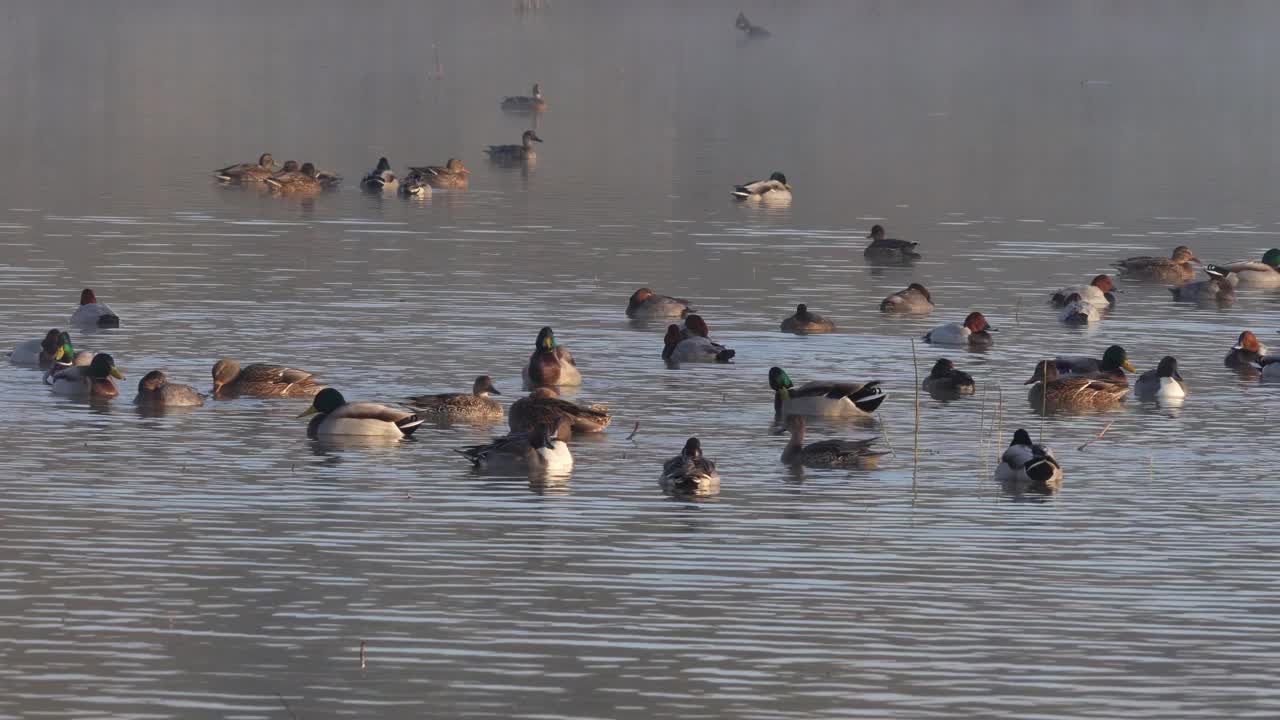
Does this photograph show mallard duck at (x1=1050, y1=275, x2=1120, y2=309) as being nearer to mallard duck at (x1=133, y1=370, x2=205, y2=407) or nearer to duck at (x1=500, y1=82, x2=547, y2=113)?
mallard duck at (x1=133, y1=370, x2=205, y2=407)

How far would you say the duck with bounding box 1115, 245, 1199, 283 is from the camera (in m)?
41.5

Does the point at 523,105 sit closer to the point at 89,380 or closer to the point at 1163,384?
the point at 1163,384

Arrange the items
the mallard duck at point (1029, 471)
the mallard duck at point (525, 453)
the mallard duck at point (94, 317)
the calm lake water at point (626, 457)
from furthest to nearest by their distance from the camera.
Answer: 1. the mallard duck at point (94, 317)
2. the mallard duck at point (525, 453)
3. the mallard duck at point (1029, 471)
4. the calm lake water at point (626, 457)

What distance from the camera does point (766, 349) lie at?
31.9 metres

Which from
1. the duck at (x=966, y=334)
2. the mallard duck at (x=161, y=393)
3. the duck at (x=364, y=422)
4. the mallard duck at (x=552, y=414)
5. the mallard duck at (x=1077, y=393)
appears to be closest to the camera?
the duck at (x=364, y=422)

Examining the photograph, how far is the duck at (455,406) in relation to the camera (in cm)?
2541

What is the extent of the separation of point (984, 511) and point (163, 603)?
7370mm

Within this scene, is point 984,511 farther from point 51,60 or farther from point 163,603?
point 51,60

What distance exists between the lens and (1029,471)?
2167 centimetres

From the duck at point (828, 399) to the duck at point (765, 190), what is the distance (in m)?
27.7

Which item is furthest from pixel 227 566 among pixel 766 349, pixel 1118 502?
pixel 766 349

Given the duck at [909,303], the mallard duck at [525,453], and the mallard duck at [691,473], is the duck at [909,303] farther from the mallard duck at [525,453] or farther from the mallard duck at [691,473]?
the mallard duck at [691,473]

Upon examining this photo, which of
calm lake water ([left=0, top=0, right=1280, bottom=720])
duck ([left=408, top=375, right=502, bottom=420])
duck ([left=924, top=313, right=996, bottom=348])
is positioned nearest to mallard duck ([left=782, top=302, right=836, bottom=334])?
calm lake water ([left=0, top=0, right=1280, bottom=720])

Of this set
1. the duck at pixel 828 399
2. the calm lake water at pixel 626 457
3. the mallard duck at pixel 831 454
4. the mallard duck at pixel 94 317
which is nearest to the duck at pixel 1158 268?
the calm lake water at pixel 626 457
